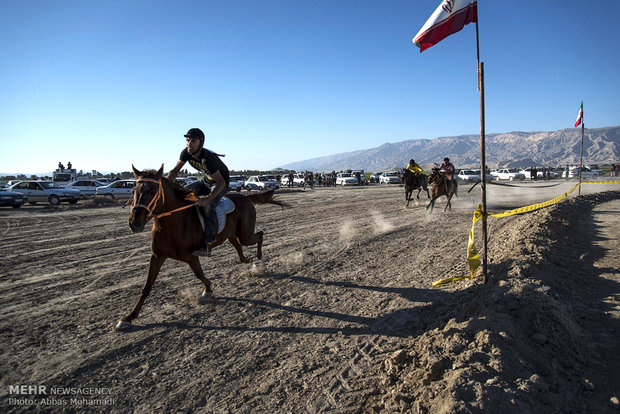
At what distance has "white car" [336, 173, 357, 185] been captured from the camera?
Result: 4697cm

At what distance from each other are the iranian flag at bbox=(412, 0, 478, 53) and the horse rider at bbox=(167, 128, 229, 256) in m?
3.86

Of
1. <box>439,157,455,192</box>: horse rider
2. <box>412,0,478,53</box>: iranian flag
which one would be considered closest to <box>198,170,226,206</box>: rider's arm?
<box>412,0,478,53</box>: iranian flag

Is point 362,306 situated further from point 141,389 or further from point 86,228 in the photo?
point 86,228

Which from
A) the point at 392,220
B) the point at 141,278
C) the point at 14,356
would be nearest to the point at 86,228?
the point at 141,278

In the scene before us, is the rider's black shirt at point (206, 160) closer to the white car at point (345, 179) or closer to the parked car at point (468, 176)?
the white car at point (345, 179)

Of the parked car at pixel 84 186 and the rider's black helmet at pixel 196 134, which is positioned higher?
the rider's black helmet at pixel 196 134

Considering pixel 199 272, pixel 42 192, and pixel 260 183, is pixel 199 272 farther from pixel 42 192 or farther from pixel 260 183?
pixel 260 183

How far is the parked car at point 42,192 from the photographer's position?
2355cm

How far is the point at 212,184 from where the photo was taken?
5.96 m

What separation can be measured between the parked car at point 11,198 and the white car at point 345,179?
115 ft

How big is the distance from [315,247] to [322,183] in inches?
1649

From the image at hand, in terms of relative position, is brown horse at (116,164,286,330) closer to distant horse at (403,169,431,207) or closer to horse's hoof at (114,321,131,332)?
horse's hoof at (114,321,131,332)

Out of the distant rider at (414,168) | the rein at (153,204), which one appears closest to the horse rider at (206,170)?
the rein at (153,204)

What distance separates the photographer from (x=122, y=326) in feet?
14.5
